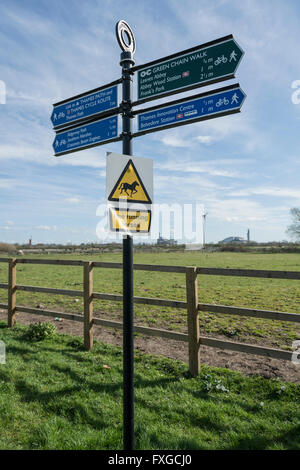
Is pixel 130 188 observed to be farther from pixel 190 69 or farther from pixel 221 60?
pixel 221 60

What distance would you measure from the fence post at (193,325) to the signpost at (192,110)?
271cm

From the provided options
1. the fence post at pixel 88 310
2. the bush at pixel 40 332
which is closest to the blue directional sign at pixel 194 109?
the fence post at pixel 88 310

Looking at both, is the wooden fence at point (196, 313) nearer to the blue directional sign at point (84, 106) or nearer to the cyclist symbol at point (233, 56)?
the blue directional sign at point (84, 106)

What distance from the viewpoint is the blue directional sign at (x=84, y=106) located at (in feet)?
11.5

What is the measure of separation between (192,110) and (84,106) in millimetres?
1364

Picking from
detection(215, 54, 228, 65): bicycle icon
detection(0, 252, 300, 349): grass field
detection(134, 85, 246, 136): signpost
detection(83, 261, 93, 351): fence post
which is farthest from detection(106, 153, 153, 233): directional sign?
detection(0, 252, 300, 349): grass field

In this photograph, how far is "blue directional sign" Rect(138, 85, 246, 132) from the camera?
3047 millimetres

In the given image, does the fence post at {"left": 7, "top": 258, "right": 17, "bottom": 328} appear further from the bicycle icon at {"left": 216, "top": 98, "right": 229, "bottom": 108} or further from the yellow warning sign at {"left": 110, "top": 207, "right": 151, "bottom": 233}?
the bicycle icon at {"left": 216, "top": 98, "right": 229, "bottom": 108}

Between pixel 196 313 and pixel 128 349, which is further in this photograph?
pixel 196 313

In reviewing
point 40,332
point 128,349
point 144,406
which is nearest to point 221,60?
point 128,349

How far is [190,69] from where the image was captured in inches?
126

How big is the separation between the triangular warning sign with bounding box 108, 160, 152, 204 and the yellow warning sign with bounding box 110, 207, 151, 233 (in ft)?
0.36
